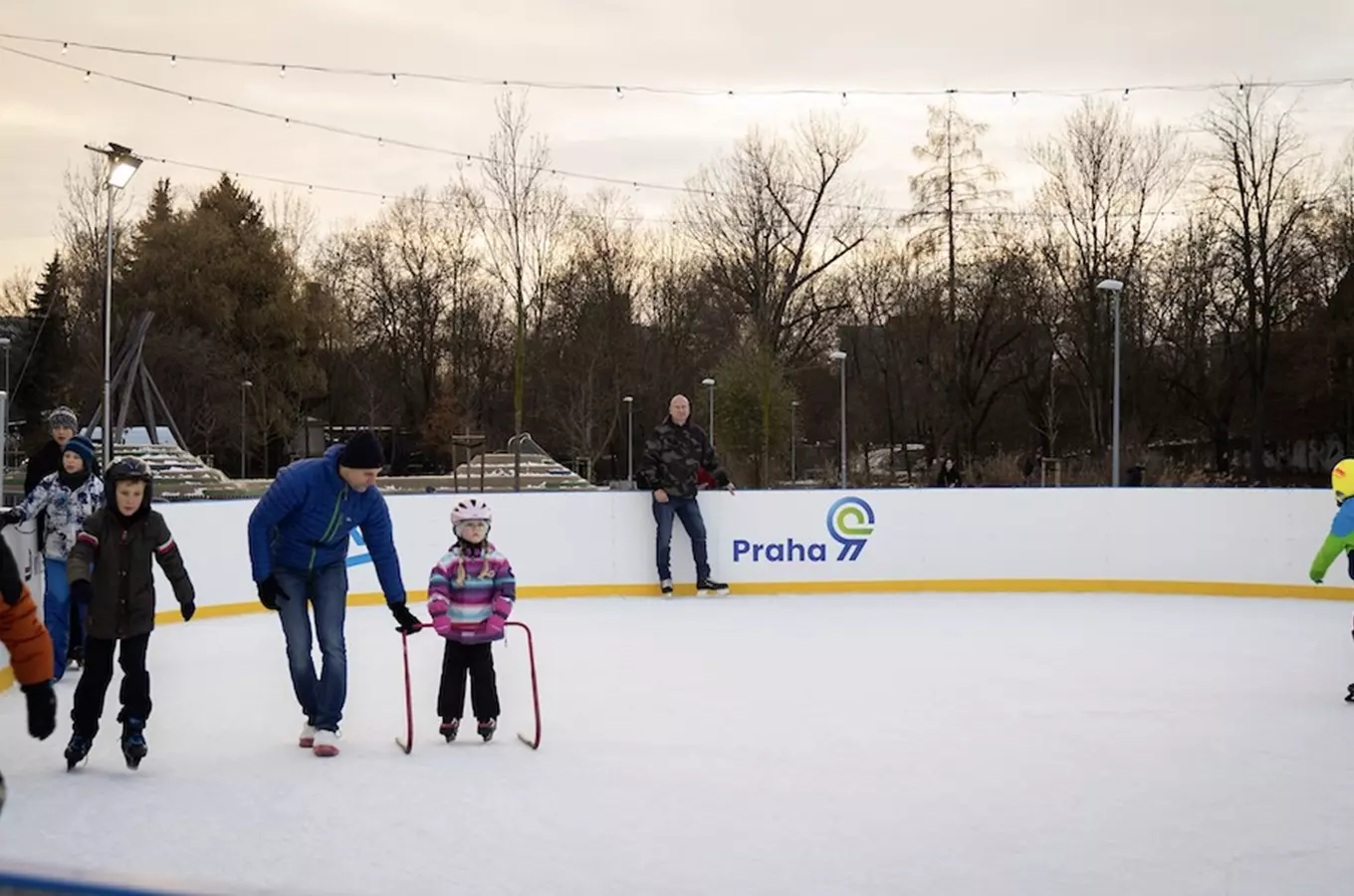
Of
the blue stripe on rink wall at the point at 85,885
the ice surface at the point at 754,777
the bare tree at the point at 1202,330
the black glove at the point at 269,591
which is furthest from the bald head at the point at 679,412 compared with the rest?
the bare tree at the point at 1202,330

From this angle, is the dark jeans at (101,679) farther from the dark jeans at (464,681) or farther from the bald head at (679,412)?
the bald head at (679,412)

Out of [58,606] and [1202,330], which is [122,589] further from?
[1202,330]

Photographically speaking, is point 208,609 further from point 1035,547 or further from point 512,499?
point 1035,547

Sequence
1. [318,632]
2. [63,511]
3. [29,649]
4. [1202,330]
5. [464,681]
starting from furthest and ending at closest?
[1202,330] → [63,511] → [464,681] → [318,632] → [29,649]

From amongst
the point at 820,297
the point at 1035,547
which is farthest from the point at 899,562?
the point at 820,297

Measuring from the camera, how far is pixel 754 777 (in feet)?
18.7

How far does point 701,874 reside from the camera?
4273mm

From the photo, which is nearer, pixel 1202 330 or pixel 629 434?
pixel 1202 330

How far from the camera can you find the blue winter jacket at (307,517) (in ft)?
18.9

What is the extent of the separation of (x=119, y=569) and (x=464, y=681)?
1.56 m

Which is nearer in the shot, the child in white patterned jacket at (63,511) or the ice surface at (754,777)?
the ice surface at (754,777)

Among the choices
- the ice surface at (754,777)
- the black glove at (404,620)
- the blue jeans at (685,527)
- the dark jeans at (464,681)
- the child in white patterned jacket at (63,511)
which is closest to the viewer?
the ice surface at (754,777)

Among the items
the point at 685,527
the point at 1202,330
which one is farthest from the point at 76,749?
the point at 1202,330

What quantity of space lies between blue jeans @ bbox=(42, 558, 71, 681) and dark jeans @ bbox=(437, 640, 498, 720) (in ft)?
8.26
